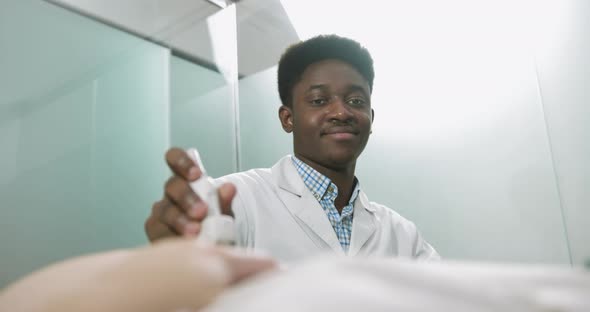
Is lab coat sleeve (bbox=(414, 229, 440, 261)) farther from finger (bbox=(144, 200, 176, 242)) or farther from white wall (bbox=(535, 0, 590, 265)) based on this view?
finger (bbox=(144, 200, 176, 242))

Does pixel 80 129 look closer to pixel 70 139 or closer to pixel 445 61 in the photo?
pixel 70 139

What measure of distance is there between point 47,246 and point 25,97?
40 cm

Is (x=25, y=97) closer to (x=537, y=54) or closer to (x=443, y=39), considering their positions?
(x=443, y=39)

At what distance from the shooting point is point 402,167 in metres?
1.31

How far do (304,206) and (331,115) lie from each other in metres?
0.21

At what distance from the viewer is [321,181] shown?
94 cm

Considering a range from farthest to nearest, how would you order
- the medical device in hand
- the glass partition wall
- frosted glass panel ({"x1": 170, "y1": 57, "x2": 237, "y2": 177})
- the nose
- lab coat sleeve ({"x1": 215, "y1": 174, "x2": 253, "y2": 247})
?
frosted glass panel ({"x1": 170, "y1": 57, "x2": 237, "y2": 177}) → the glass partition wall → the nose → lab coat sleeve ({"x1": 215, "y1": 174, "x2": 253, "y2": 247}) → the medical device in hand

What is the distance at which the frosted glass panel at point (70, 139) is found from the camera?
1.13m

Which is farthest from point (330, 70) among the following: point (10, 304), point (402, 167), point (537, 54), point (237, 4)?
point (237, 4)

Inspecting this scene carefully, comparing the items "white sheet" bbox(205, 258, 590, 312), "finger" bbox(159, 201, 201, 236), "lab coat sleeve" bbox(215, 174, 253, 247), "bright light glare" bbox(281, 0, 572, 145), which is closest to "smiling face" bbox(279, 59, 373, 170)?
"lab coat sleeve" bbox(215, 174, 253, 247)

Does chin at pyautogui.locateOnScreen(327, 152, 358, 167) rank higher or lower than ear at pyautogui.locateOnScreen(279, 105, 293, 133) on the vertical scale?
lower

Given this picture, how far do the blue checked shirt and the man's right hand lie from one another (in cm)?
44

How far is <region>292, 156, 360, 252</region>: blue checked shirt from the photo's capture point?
0.91 metres

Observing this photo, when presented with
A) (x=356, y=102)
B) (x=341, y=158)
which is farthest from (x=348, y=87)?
(x=341, y=158)
